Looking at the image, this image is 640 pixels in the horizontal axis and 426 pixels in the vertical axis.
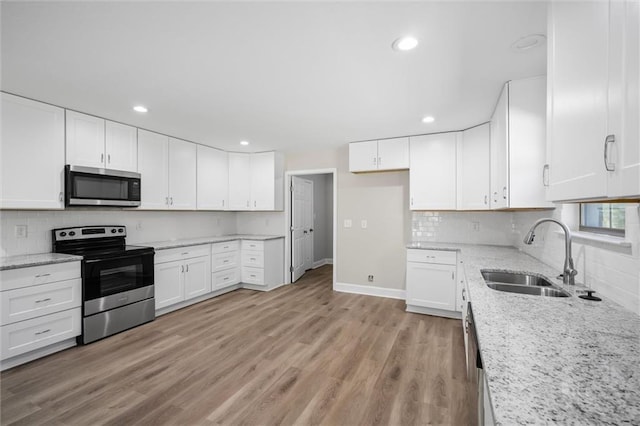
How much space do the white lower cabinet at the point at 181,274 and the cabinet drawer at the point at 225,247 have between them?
0.37 feet

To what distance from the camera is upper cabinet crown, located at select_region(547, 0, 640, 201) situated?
27.5 inches

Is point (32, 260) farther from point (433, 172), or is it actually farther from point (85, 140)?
point (433, 172)

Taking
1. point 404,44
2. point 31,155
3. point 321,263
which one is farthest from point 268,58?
point 321,263

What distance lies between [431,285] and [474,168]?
1541mm

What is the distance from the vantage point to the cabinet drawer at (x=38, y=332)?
232 centimetres

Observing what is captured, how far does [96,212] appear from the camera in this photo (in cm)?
340

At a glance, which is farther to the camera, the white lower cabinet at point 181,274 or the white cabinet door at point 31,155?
the white lower cabinet at point 181,274

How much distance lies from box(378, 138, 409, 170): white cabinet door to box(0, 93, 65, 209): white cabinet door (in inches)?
144

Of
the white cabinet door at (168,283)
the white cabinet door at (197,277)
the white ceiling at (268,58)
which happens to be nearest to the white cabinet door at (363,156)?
the white ceiling at (268,58)

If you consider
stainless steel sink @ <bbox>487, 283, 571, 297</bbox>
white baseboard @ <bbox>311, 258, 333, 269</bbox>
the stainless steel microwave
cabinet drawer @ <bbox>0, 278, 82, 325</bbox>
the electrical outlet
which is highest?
the stainless steel microwave

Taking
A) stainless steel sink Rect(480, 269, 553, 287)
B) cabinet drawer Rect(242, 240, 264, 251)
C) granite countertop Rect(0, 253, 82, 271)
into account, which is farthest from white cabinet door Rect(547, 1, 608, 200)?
cabinet drawer Rect(242, 240, 264, 251)

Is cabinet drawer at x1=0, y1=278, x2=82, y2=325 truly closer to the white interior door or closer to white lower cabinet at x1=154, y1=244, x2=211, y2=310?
white lower cabinet at x1=154, y1=244, x2=211, y2=310

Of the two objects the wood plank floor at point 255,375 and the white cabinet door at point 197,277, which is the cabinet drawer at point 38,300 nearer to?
the wood plank floor at point 255,375

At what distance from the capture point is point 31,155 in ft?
8.61
